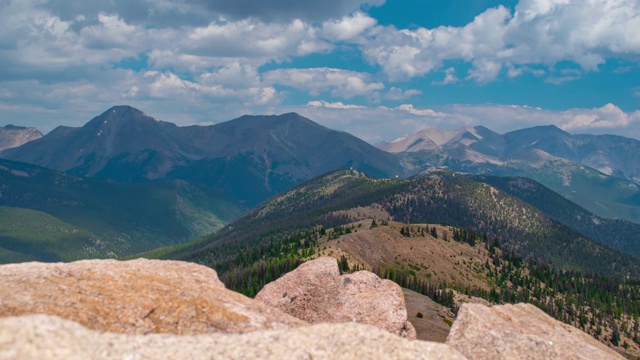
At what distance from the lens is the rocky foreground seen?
75.9 ft

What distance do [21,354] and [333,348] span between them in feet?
49.5

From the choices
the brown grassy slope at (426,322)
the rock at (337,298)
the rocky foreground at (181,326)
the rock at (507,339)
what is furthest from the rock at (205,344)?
the brown grassy slope at (426,322)

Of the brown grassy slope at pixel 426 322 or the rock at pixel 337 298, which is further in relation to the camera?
the brown grassy slope at pixel 426 322

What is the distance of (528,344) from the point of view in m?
37.5

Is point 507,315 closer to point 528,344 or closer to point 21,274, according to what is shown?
point 528,344

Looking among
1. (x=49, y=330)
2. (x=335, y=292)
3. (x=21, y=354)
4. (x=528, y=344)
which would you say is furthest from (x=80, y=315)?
(x=335, y=292)

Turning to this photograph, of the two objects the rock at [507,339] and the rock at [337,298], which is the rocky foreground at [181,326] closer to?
the rock at [507,339]

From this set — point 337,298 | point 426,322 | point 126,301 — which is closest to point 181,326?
point 126,301

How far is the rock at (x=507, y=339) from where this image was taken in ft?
122

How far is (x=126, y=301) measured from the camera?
32438mm

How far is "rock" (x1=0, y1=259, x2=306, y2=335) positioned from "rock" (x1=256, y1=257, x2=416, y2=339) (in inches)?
870

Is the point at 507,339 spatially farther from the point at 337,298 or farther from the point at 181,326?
the point at 337,298

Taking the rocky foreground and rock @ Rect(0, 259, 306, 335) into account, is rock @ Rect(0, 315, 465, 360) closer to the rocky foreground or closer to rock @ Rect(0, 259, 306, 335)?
the rocky foreground

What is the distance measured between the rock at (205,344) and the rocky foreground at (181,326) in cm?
6
